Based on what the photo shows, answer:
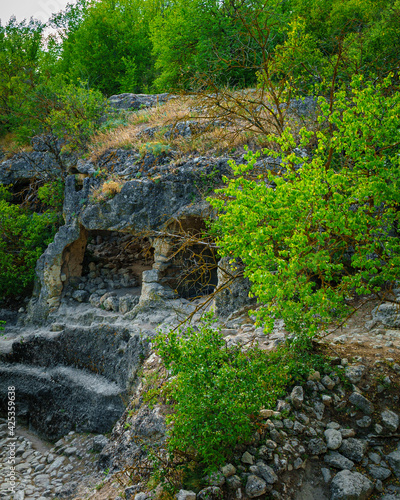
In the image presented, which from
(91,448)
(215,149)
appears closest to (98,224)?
(215,149)

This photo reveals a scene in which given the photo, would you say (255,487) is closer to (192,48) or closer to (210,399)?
(210,399)

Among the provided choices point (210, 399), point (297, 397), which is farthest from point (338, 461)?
point (210, 399)

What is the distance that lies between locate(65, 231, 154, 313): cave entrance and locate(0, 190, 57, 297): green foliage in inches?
55.7

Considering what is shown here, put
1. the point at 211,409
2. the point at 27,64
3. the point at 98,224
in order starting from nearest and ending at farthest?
the point at 211,409, the point at 98,224, the point at 27,64

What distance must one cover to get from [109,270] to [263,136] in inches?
263

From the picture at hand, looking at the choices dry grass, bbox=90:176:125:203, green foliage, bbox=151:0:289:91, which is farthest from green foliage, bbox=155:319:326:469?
green foliage, bbox=151:0:289:91

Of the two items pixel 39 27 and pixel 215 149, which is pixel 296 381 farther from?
pixel 39 27

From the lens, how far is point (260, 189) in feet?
14.0

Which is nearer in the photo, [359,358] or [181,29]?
[359,358]

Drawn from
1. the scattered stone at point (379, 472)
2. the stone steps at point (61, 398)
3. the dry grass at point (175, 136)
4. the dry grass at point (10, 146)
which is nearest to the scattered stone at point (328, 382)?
the scattered stone at point (379, 472)

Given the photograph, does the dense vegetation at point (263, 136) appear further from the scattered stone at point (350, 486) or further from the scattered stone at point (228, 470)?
the scattered stone at point (350, 486)

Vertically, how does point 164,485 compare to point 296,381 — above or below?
below

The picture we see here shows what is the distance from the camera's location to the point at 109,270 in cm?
1262

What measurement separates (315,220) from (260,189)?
27.4 inches
